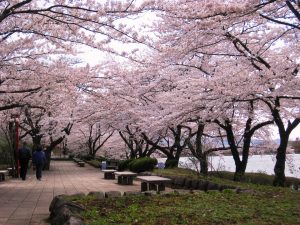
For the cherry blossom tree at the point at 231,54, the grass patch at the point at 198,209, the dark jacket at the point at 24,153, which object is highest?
the cherry blossom tree at the point at 231,54

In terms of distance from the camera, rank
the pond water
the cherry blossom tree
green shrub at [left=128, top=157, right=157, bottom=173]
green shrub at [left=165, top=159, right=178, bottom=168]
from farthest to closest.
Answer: green shrub at [left=165, top=159, right=178, bottom=168]
the pond water
green shrub at [left=128, top=157, right=157, bottom=173]
the cherry blossom tree

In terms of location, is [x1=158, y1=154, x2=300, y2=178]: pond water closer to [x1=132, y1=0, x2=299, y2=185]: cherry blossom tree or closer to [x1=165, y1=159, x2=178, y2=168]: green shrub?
[x1=165, y1=159, x2=178, y2=168]: green shrub

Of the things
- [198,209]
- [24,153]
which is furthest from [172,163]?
[198,209]

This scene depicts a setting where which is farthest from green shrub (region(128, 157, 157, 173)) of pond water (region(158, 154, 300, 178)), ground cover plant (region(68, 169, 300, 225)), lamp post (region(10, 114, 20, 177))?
ground cover plant (region(68, 169, 300, 225))

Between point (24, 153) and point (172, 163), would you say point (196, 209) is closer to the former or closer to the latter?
point (24, 153)

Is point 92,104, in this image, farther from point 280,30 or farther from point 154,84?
point 280,30

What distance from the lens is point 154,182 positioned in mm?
11016

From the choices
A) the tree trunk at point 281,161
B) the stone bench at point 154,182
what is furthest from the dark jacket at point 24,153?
the tree trunk at point 281,161

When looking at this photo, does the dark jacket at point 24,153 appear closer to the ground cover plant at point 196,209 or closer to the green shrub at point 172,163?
the green shrub at point 172,163

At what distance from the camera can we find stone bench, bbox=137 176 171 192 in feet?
36.0

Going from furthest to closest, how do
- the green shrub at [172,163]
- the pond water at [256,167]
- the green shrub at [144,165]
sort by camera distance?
the green shrub at [172,163], the pond water at [256,167], the green shrub at [144,165]

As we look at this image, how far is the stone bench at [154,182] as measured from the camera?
432 inches

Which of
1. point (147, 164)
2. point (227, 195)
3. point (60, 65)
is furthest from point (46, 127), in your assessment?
point (227, 195)

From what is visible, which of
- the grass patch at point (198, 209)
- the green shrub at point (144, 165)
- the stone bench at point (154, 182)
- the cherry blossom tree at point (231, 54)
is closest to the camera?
the grass patch at point (198, 209)
